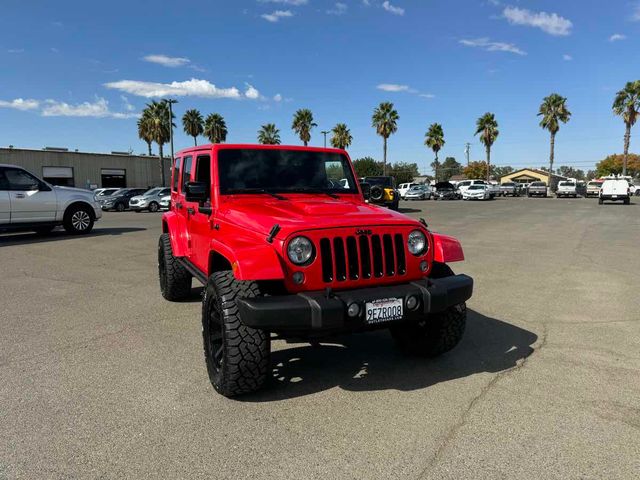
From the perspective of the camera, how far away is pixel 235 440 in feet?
9.68

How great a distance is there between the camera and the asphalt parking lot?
272 centimetres

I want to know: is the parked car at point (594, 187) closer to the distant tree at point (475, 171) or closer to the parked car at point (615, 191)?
the parked car at point (615, 191)

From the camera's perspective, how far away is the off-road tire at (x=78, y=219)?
1345cm

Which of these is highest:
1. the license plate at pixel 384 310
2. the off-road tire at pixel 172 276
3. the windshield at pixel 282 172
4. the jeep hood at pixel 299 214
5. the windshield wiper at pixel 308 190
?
the windshield at pixel 282 172

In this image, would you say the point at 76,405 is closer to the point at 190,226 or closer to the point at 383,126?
the point at 190,226

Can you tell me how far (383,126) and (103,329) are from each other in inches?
2166

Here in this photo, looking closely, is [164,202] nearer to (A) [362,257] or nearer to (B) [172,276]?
(B) [172,276]

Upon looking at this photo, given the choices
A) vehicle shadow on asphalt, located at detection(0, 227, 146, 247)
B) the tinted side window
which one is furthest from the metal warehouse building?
the tinted side window

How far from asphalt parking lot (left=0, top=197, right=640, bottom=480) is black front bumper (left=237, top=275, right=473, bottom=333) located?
2.03 ft

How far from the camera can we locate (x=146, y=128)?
172ft

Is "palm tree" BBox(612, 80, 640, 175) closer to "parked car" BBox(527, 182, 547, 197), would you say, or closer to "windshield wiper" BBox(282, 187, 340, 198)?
"parked car" BBox(527, 182, 547, 197)

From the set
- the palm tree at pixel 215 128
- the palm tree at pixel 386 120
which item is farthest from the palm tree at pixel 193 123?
the palm tree at pixel 386 120

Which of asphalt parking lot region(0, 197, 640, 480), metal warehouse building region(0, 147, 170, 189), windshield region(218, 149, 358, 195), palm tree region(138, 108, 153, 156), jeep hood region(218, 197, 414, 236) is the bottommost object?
asphalt parking lot region(0, 197, 640, 480)

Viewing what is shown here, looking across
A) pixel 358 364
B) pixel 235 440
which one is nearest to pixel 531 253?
pixel 358 364
